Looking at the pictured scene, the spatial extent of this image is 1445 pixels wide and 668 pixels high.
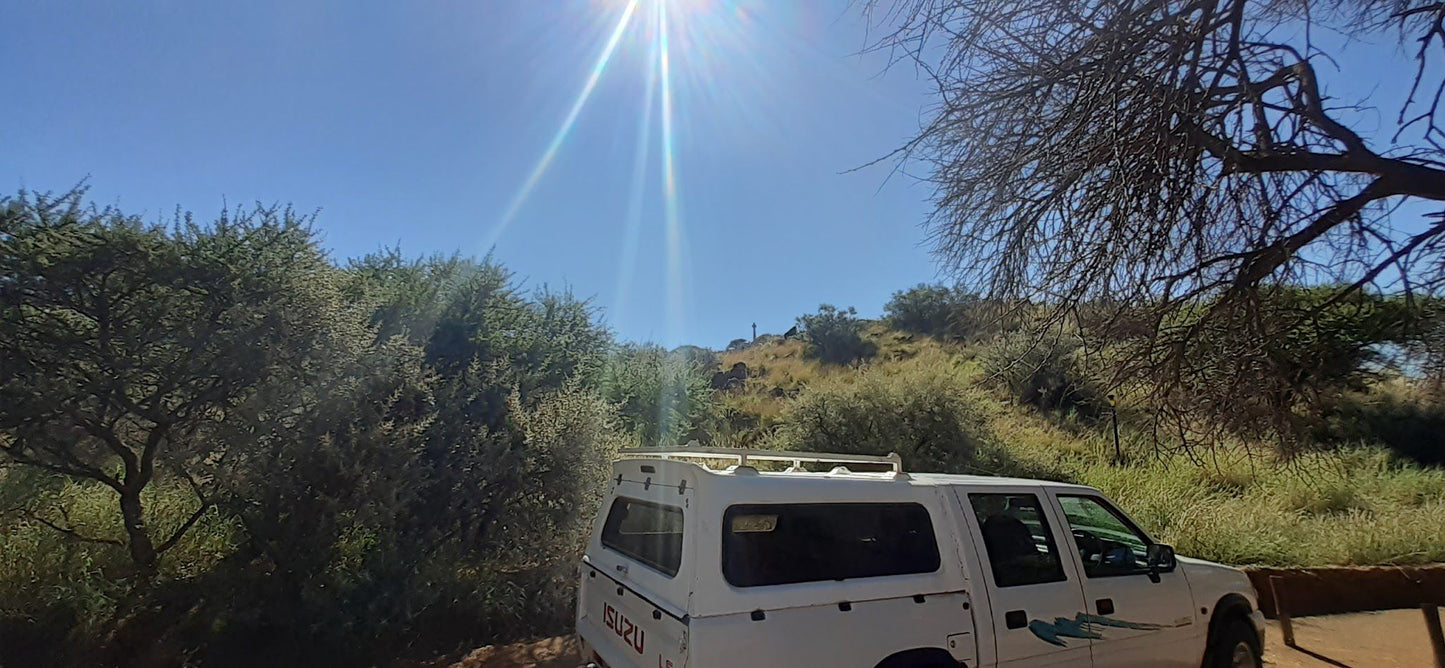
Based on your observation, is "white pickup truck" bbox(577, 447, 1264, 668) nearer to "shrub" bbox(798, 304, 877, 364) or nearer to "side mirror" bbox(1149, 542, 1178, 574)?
"side mirror" bbox(1149, 542, 1178, 574)

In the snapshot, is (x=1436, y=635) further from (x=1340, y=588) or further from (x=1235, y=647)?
(x=1235, y=647)

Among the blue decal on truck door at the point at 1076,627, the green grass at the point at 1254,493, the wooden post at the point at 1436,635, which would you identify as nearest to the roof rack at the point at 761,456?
the blue decal on truck door at the point at 1076,627

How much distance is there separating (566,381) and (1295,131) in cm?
787

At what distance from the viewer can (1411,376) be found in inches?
Answer: 240

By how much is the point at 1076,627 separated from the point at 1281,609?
469cm

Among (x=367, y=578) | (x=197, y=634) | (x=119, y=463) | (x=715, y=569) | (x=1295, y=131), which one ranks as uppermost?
(x=1295, y=131)

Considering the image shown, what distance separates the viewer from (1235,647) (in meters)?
4.98

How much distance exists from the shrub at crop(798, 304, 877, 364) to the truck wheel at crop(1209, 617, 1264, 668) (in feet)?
98.4

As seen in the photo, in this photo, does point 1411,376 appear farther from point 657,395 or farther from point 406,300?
point 657,395

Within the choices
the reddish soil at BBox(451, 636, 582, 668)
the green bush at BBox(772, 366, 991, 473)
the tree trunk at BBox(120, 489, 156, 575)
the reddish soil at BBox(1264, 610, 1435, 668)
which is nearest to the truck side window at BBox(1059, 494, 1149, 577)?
the reddish soil at BBox(1264, 610, 1435, 668)

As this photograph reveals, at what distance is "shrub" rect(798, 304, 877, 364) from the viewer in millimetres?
36562

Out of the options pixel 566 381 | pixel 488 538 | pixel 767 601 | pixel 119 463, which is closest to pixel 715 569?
pixel 767 601

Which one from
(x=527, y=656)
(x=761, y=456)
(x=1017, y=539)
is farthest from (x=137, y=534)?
(x=1017, y=539)

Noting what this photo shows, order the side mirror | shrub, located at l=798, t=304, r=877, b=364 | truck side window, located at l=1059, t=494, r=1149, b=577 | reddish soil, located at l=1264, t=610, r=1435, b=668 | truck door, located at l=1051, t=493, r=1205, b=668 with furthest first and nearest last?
1. shrub, located at l=798, t=304, r=877, b=364
2. reddish soil, located at l=1264, t=610, r=1435, b=668
3. the side mirror
4. truck side window, located at l=1059, t=494, r=1149, b=577
5. truck door, located at l=1051, t=493, r=1205, b=668
